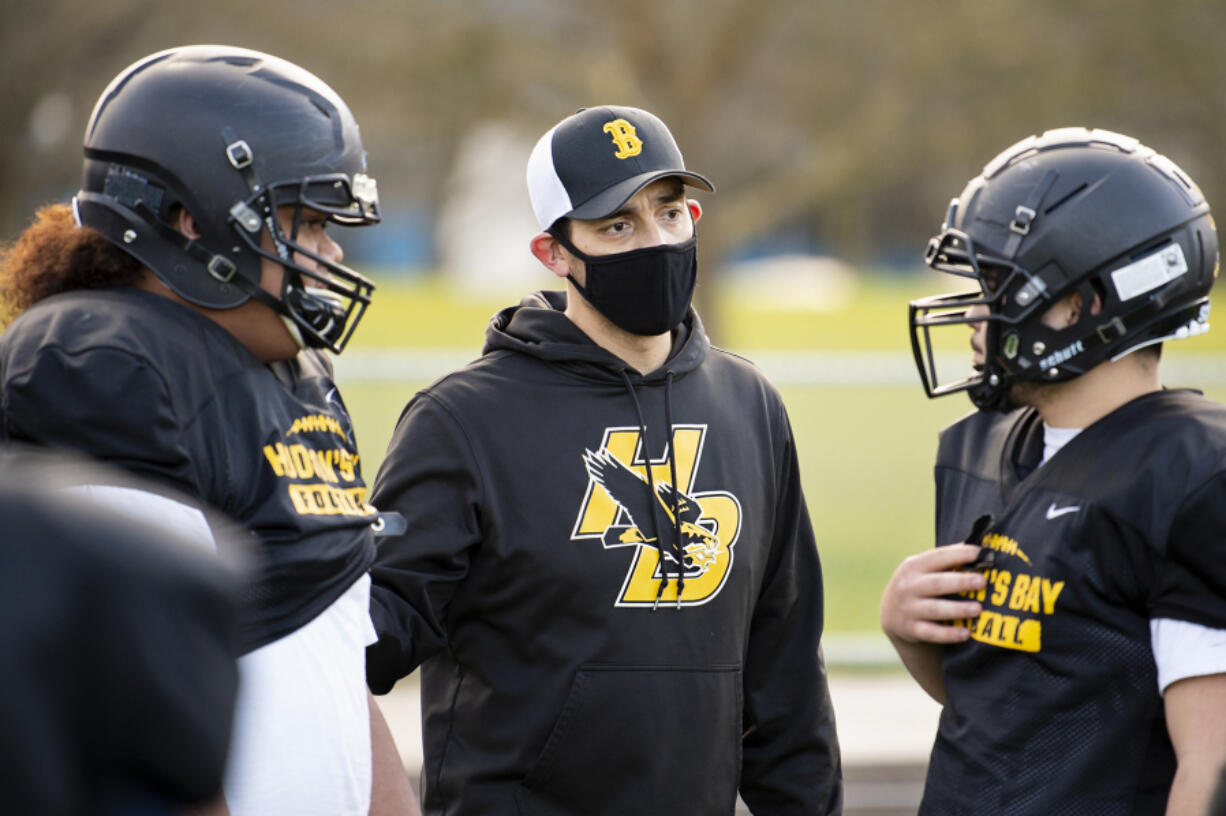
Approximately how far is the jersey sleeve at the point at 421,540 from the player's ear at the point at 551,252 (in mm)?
456

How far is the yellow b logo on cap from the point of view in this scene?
10.1 ft

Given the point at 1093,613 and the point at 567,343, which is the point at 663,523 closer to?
the point at 567,343

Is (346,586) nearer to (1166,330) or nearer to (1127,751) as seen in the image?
(1127,751)

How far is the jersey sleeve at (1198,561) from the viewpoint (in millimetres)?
2434

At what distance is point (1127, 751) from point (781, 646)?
881 millimetres

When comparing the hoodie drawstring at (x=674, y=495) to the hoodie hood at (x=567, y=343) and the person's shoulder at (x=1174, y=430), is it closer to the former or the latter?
the hoodie hood at (x=567, y=343)

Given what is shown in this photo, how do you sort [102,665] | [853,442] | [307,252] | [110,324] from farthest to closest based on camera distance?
1. [853,442]
2. [307,252]
3. [110,324]
4. [102,665]

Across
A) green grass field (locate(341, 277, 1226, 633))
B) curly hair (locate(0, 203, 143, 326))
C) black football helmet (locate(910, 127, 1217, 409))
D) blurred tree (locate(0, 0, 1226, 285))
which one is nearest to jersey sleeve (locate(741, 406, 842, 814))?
black football helmet (locate(910, 127, 1217, 409))

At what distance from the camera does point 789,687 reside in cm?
320

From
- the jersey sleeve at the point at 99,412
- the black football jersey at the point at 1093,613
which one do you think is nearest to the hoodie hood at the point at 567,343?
the black football jersey at the point at 1093,613

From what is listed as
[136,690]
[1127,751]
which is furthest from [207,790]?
[1127,751]

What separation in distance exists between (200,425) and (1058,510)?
5.33 ft

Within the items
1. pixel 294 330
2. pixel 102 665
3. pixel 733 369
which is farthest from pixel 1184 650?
pixel 102 665

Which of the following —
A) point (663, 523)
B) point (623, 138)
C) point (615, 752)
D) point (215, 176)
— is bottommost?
point (615, 752)
